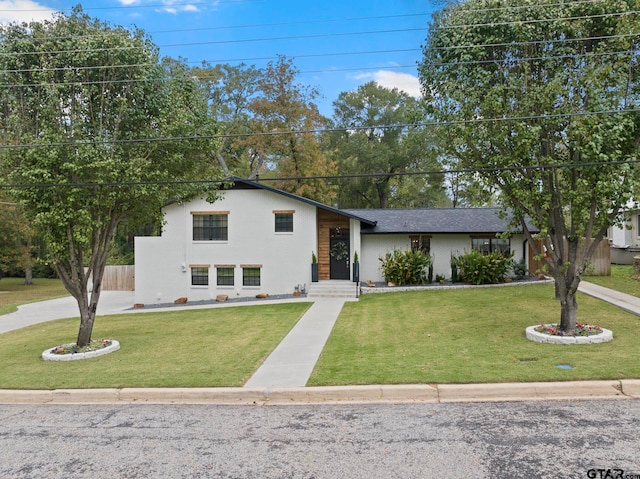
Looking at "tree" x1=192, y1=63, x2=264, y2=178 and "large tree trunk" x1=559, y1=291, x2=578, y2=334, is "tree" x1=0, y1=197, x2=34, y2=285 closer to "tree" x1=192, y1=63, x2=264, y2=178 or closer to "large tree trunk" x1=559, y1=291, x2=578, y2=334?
"tree" x1=192, y1=63, x2=264, y2=178

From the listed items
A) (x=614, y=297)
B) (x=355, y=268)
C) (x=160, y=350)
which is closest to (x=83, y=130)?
(x=160, y=350)

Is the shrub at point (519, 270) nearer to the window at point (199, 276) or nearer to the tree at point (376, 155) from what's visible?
the window at point (199, 276)

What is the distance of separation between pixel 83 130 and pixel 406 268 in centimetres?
1385

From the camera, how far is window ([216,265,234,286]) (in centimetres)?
2053

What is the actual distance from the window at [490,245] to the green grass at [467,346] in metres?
5.50

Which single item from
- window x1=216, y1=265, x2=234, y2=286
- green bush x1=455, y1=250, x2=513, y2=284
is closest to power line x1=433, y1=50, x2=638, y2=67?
green bush x1=455, y1=250, x2=513, y2=284

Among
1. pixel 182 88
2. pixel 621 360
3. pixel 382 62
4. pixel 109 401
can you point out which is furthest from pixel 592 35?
pixel 109 401

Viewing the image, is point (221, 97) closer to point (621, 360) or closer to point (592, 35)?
point (592, 35)

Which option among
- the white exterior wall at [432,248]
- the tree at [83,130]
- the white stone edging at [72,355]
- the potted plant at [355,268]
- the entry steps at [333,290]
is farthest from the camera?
the white exterior wall at [432,248]

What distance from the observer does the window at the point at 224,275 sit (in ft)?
67.4

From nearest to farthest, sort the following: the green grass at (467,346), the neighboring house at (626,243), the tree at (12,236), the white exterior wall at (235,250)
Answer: the green grass at (467,346) < the white exterior wall at (235,250) < the neighboring house at (626,243) < the tree at (12,236)

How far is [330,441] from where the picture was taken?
16.3 feet

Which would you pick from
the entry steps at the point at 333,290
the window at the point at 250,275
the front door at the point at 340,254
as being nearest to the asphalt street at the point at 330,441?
the entry steps at the point at 333,290

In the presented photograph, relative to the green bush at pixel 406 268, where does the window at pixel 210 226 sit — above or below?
above
